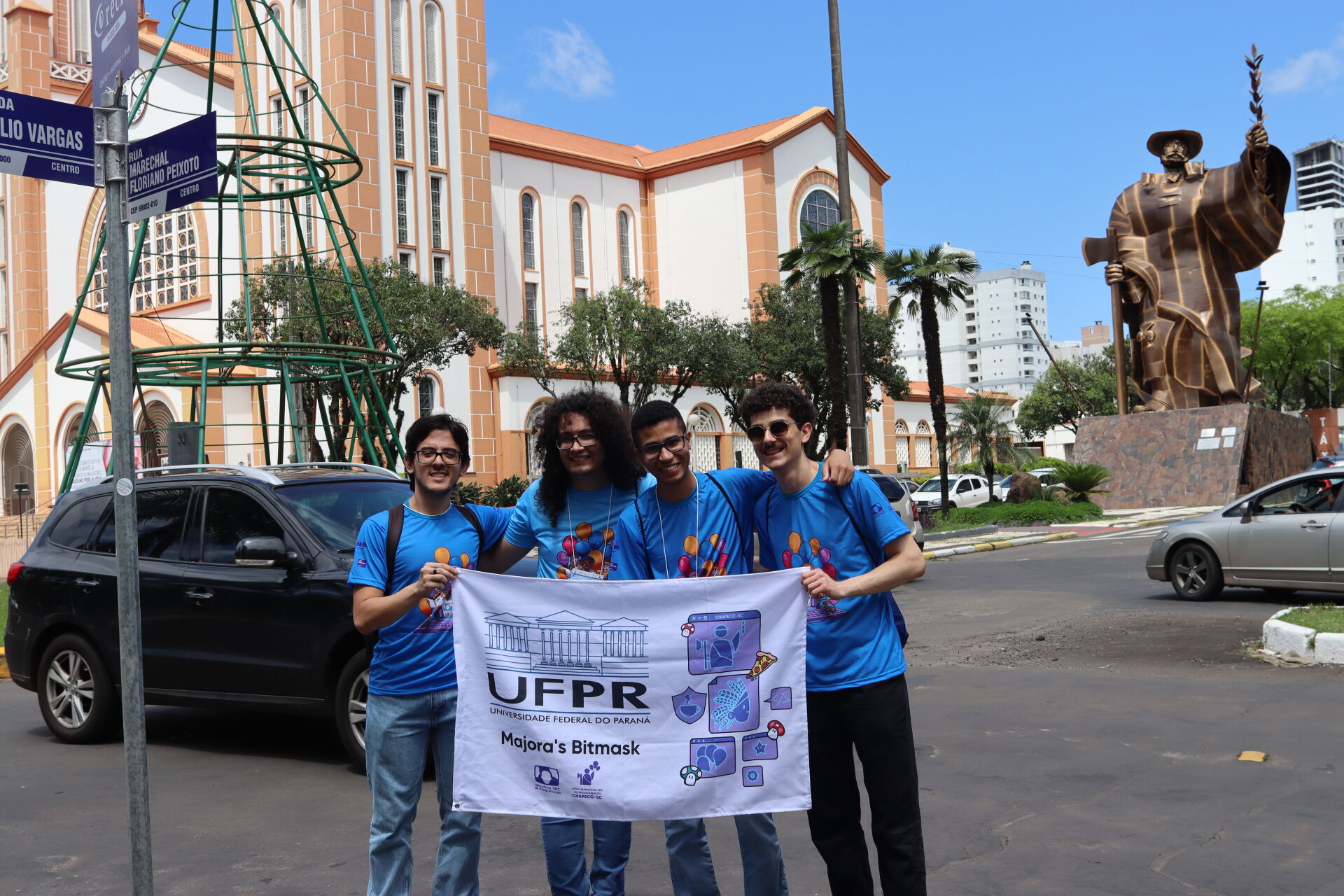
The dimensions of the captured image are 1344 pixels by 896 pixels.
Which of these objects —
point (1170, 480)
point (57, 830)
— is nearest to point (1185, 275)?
point (1170, 480)

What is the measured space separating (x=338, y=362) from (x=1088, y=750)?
7.89 meters

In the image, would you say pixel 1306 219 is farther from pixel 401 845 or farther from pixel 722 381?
pixel 401 845

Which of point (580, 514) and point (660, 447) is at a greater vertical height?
point (660, 447)

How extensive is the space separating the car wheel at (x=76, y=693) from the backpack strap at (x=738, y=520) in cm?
569

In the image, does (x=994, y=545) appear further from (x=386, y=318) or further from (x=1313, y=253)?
(x=1313, y=253)

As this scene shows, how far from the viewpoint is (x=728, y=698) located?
12.9 feet

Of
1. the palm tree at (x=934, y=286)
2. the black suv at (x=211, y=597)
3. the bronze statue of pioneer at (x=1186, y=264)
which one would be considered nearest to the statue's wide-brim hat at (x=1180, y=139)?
the bronze statue of pioneer at (x=1186, y=264)

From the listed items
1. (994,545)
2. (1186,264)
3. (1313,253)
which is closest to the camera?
(994,545)

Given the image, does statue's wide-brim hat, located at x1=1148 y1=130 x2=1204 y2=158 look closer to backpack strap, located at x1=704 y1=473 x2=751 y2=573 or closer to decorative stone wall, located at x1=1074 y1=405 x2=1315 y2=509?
decorative stone wall, located at x1=1074 y1=405 x2=1315 y2=509

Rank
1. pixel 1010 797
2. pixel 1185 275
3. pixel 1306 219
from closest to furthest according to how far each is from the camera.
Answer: pixel 1010 797
pixel 1185 275
pixel 1306 219

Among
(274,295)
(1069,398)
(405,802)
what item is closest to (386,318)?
(274,295)

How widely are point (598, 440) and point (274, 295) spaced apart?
24.4 m

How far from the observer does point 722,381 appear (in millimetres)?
39250

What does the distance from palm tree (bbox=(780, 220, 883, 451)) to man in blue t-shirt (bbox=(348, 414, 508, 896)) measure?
22.2m
